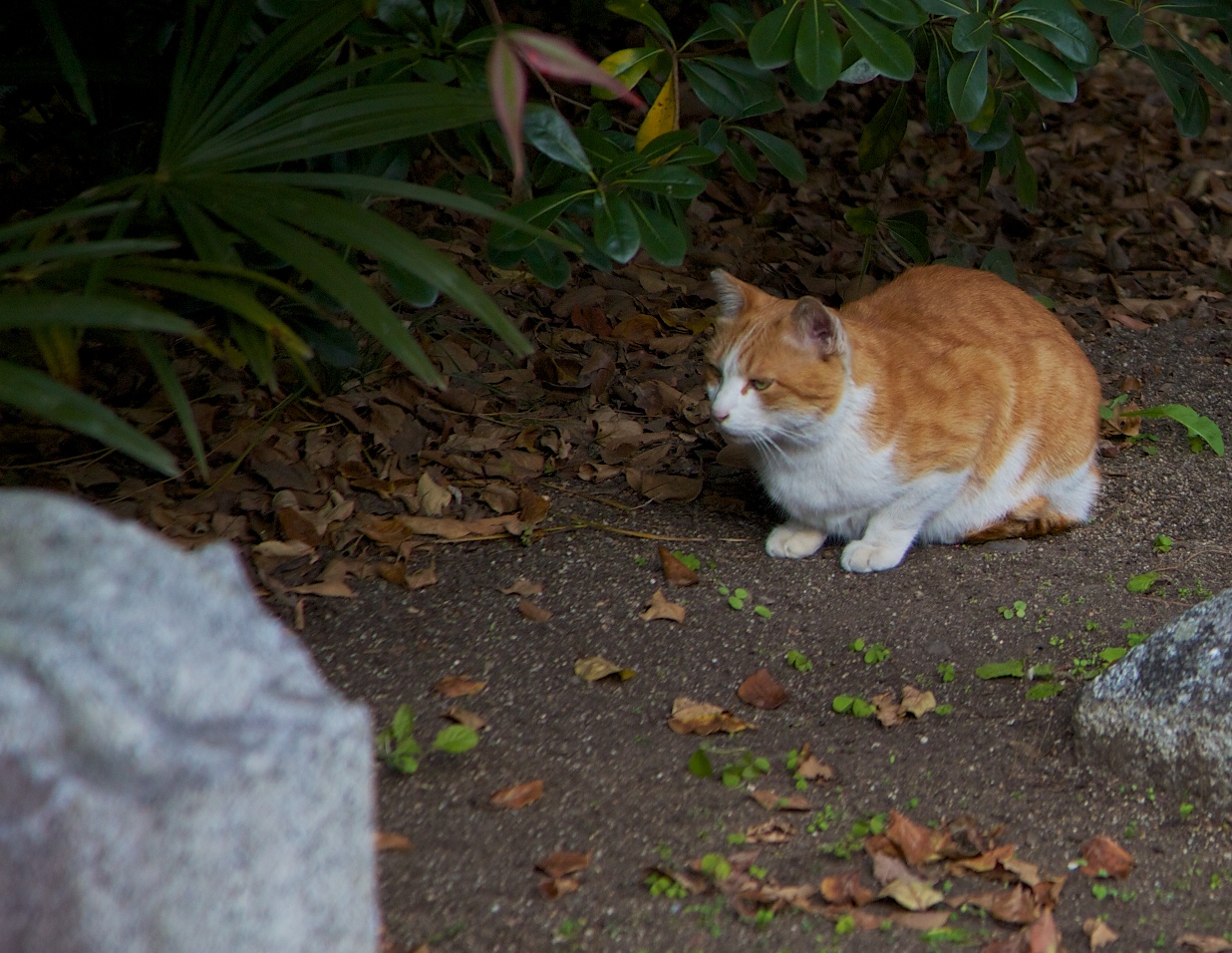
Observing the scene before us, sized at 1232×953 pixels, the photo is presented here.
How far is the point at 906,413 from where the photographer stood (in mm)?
3334

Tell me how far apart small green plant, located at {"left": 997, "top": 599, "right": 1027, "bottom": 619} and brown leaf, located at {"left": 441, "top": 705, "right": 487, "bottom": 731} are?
→ 4.39ft

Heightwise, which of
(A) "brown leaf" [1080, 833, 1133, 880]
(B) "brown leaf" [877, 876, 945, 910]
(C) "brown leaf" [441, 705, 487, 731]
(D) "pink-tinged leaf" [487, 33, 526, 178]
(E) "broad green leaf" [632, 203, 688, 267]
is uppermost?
(D) "pink-tinged leaf" [487, 33, 526, 178]

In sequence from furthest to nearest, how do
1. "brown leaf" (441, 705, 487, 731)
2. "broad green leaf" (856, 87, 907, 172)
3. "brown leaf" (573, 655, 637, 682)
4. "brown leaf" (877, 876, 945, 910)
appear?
1. "broad green leaf" (856, 87, 907, 172)
2. "brown leaf" (573, 655, 637, 682)
3. "brown leaf" (441, 705, 487, 731)
4. "brown leaf" (877, 876, 945, 910)

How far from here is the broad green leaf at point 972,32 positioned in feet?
10.5

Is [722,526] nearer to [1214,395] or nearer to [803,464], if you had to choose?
[803,464]

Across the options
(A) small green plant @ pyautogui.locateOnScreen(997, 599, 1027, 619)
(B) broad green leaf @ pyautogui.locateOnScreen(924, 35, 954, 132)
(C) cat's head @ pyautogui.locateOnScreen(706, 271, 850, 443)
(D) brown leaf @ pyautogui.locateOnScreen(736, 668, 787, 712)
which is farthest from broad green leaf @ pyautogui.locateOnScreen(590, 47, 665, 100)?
(A) small green plant @ pyautogui.locateOnScreen(997, 599, 1027, 619)

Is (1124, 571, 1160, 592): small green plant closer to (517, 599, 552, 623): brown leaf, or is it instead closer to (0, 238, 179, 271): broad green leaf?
(517, 599, 552, 623): brown leaf

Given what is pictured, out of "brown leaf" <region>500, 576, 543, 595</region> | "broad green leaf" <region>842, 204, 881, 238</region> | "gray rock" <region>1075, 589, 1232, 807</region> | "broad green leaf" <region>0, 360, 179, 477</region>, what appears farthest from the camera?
"broad green leaf" <region>842, 204, 881, 238</region>

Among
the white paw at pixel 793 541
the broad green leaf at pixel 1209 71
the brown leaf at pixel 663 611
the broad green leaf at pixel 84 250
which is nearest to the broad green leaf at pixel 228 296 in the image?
the broad green leaf at pixel 84 250

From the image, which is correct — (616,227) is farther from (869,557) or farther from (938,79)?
(938,79)

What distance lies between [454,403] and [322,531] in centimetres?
90

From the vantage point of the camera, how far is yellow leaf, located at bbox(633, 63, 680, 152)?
127 inches

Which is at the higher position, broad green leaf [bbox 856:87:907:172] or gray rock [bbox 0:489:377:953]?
gray rock [bbox 0:489:377:953]

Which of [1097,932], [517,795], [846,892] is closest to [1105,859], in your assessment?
[1097,932]
